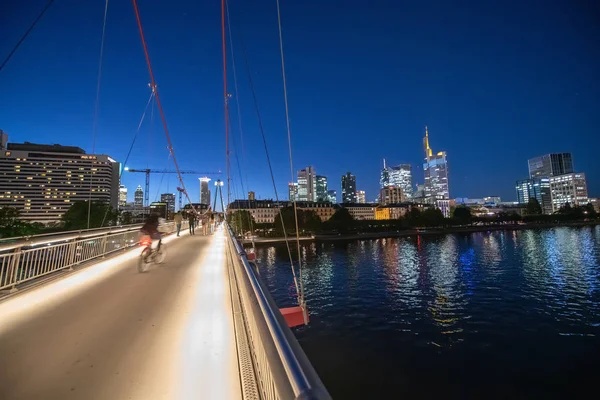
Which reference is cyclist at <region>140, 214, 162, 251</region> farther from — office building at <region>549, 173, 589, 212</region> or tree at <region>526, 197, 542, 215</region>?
office building at <region>549, 173, 589, 212</region>

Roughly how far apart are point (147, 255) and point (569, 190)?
23392 centimetres

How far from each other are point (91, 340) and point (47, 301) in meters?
2.44

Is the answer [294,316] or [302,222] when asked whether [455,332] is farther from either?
[302,222]

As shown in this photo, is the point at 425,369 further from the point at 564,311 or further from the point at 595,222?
the point at 595,222

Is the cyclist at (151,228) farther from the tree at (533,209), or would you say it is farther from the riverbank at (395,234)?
the tree at (533,209)

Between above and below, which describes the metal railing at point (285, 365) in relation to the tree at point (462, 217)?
above

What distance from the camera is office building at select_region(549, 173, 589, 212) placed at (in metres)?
167

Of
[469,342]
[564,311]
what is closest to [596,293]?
[564,311]

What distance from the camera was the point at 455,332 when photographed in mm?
16109

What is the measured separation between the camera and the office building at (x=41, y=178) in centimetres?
9812

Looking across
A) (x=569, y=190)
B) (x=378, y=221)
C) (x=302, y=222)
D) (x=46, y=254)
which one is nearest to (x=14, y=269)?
(x=46, y=254)

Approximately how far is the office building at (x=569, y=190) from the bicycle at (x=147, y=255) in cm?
22162

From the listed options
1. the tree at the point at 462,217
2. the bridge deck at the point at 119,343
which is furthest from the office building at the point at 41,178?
the tree at the point at 462,217

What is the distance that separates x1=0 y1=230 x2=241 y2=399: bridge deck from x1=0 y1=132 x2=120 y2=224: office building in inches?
4321
